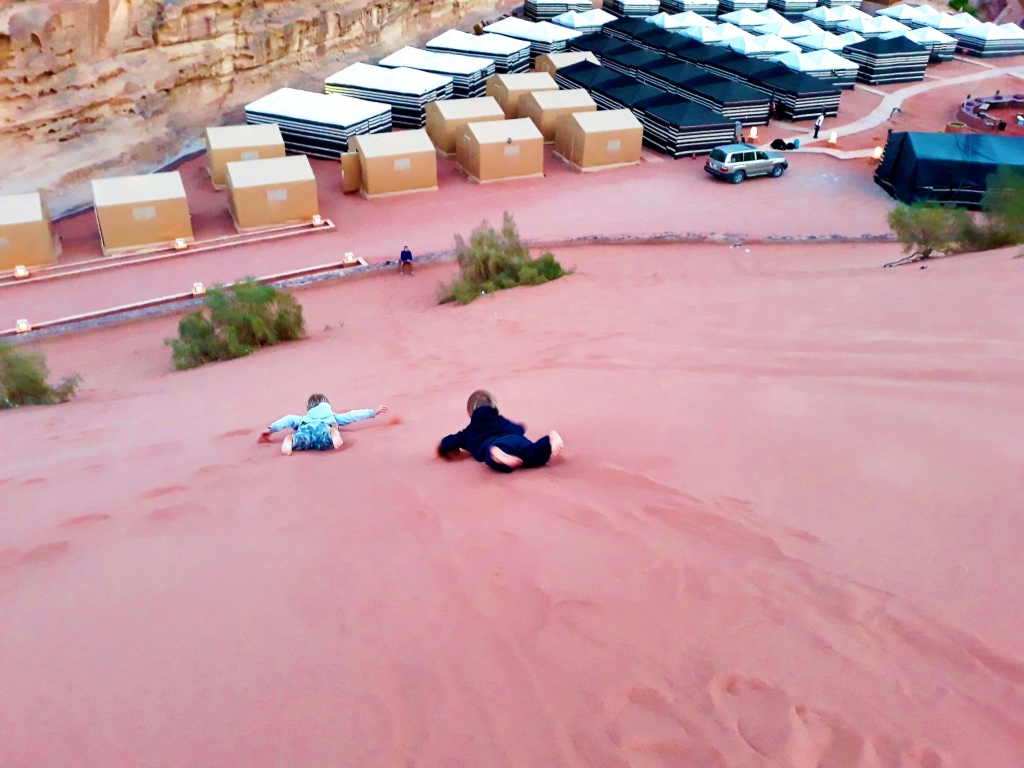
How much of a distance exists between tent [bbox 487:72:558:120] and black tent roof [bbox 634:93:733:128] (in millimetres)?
3440

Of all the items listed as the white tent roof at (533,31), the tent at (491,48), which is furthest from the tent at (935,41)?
the tent at (491,48)

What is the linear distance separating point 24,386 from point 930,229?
45.1 feet

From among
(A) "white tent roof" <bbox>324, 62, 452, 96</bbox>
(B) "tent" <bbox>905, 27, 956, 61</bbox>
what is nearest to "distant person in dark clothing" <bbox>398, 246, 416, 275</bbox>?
(A) "white tent roof" <bbox>324, 62, 452, 96</bbox>

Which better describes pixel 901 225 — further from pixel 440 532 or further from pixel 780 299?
pixel 440 532

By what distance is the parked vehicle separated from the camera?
19797mm

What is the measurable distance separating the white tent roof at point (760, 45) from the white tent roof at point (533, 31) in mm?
6767

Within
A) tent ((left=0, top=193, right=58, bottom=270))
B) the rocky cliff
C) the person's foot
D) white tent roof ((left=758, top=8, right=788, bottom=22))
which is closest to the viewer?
the person's foot

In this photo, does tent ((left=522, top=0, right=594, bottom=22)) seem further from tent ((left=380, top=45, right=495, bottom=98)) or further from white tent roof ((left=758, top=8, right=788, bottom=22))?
tent ((left=380, top=45, right=495, bottom=98))

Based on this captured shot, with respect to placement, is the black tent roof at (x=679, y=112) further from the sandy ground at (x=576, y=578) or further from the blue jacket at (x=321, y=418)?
the blue jacket at (x=321, y=418)

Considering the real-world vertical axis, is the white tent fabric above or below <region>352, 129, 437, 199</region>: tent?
above

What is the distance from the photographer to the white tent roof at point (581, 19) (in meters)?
33.7

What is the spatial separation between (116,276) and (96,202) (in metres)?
2.07

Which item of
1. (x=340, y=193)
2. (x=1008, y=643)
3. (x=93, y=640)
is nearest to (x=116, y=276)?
(x=340, y=193)

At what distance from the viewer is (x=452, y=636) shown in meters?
3.08
